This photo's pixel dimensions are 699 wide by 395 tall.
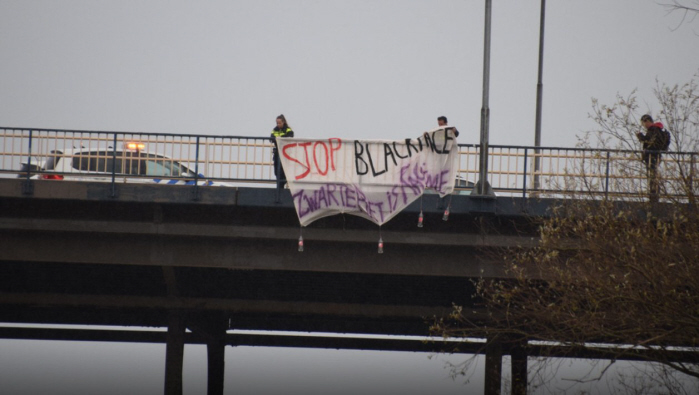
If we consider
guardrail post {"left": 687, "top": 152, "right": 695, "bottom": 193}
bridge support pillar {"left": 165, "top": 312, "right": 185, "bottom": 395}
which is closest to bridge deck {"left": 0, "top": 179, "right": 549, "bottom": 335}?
bridge support pillar {"left": 165, "top": 312, "right": 185, "bottom": 395}

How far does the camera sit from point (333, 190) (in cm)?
1972

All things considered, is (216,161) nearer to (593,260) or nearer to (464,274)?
(464,274)

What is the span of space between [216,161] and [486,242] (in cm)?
629

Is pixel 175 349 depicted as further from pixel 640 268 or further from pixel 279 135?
pixel 640 268

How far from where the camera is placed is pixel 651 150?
16.7 metres

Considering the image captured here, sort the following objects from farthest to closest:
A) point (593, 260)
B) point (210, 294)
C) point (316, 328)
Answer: point (316, 328) < point (210, 294) < point (593, 260)

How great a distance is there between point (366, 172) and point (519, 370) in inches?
354

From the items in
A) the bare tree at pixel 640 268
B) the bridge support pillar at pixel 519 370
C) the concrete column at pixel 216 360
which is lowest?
the concrete column at pixel 216 360

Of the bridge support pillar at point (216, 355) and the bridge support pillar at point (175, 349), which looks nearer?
the bridge support pillar at point (175, 349)

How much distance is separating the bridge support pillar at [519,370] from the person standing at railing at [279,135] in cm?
639

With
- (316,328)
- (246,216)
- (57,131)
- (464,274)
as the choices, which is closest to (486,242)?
(464,274)

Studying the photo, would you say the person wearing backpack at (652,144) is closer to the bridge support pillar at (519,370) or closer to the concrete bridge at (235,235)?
the concrete bridge at (235,235)

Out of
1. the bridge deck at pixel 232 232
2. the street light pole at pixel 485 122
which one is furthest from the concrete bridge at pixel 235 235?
the street light pole at pixel 485 122

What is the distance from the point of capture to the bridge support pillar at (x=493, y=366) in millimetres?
22453
